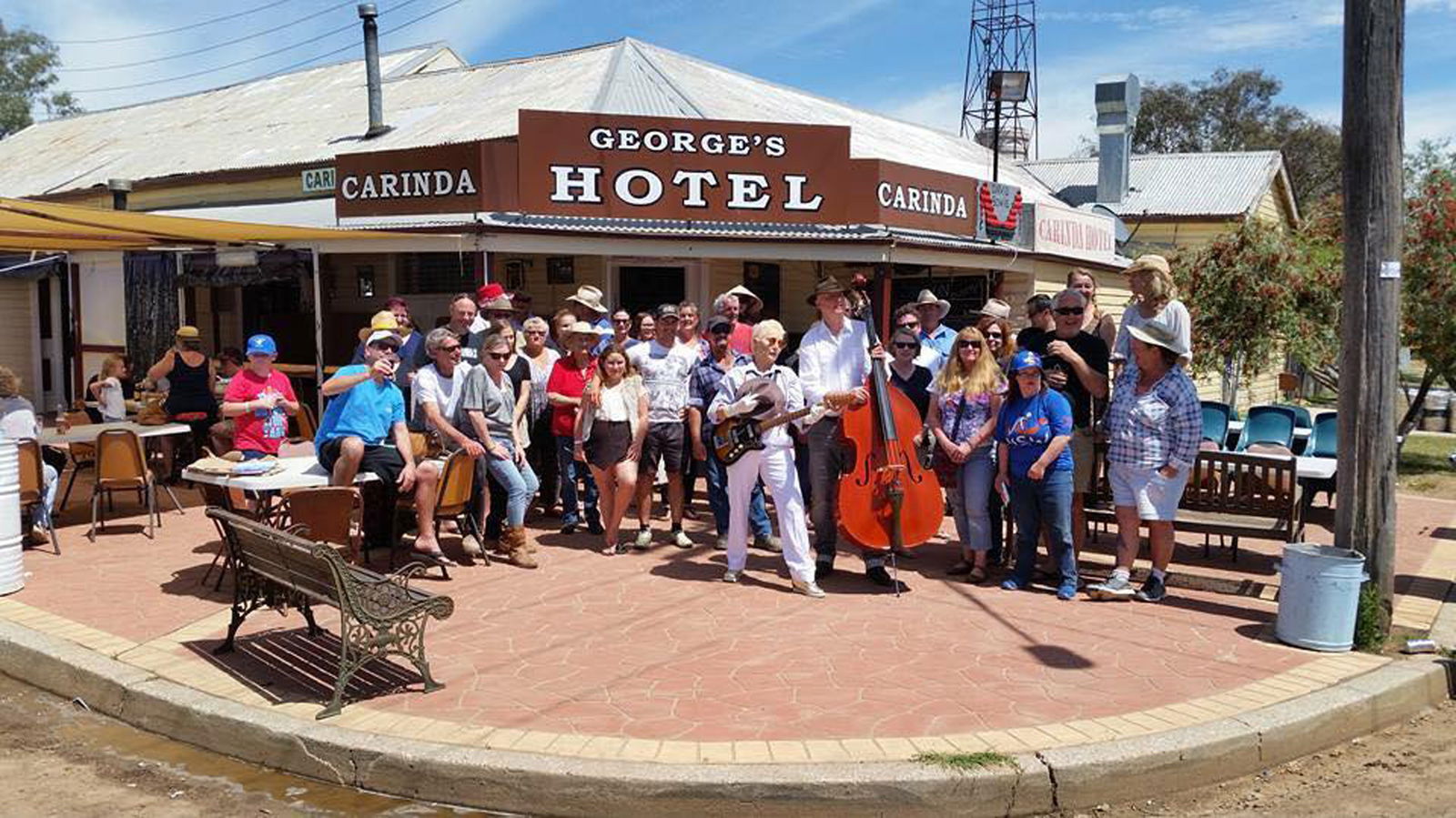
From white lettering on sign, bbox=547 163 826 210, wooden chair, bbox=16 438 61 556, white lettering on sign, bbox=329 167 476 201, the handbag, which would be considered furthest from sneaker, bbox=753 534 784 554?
white lettering on sign, bbox=329 167 476 201

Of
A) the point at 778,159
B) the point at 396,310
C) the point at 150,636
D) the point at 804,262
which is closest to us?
the point at 150,636

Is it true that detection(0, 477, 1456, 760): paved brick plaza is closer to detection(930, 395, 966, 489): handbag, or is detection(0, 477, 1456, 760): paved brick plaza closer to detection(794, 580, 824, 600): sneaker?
detection(794, 580, 824, 600): sneaker

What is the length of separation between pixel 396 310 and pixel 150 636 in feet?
12.5

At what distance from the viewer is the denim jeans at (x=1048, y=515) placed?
6.47 meters

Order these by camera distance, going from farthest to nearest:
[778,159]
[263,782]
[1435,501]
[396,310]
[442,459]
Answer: [778,159]
[1435,501]
[396,310]
[442,459]
[263,782]

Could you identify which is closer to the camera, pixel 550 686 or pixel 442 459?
pixel 550 686

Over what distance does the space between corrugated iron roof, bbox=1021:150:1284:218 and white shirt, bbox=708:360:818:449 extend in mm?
19090

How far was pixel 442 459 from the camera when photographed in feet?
23.1

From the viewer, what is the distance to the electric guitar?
6.43 meters

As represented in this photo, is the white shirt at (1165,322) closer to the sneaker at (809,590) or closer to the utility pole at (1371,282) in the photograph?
the utility pole at (1371,282)

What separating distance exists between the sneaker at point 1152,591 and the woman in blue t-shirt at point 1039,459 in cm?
39

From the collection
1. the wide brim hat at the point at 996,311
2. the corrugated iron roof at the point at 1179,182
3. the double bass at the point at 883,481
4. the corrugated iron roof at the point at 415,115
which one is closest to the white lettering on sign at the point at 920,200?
the corrugated iron roof at the point at 415,115

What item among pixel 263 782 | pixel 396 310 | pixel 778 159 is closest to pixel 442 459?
pixel 396 310

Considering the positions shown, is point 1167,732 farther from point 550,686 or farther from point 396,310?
point 396,310
